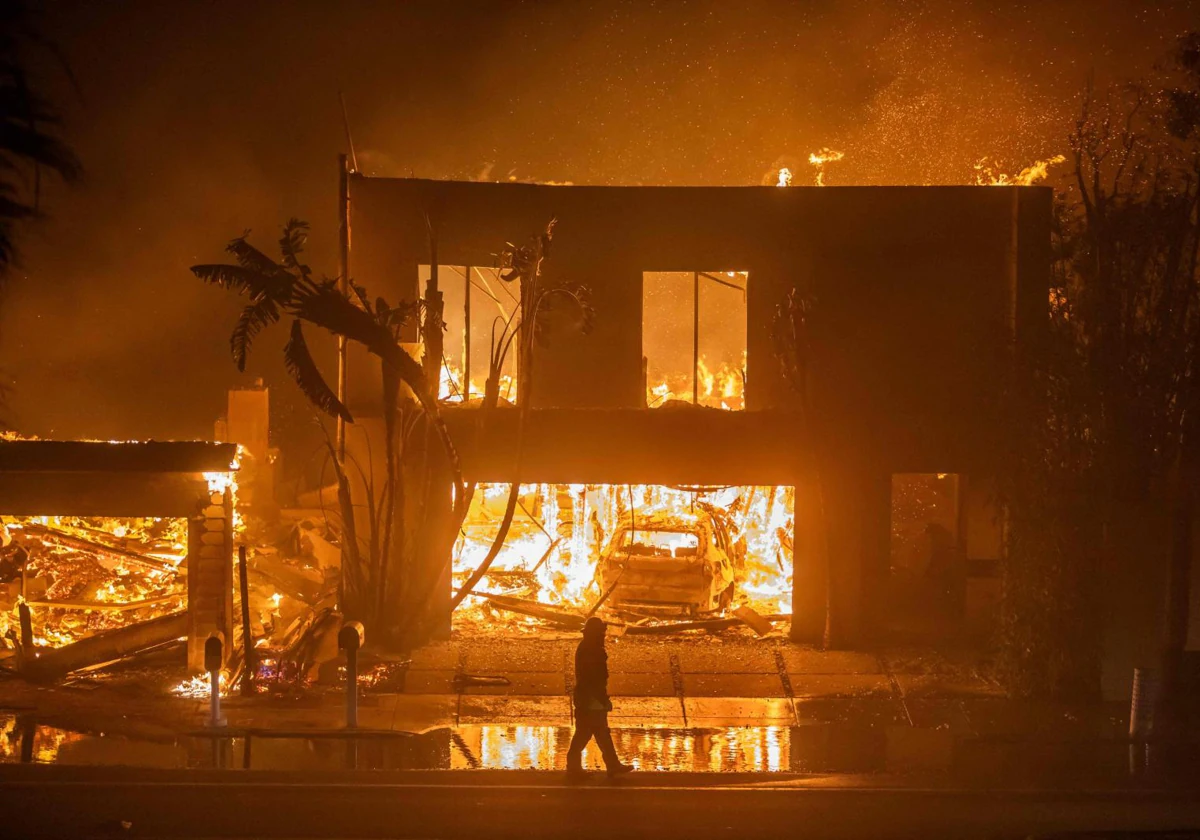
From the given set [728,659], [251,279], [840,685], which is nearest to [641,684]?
[728,659]

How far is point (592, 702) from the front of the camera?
9.41 m

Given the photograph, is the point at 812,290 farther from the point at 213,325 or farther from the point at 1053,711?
the point at 213,325

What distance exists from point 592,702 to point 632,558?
24.9ft

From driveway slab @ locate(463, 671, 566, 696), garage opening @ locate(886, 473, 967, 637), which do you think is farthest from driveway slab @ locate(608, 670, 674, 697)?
garage opening @ locate(886, 473, 967, 637)

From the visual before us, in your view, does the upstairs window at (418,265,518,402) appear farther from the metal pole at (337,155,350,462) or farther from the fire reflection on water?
the fire reflection on water

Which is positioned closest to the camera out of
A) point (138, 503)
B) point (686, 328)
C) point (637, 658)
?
point (138, 503)

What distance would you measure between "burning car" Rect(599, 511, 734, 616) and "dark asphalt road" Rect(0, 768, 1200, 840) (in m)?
7.09

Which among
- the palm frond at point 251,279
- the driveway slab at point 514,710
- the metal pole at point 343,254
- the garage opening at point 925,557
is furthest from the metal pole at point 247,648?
the garage opening at point 925,557

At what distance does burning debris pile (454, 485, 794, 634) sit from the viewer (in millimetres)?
16859

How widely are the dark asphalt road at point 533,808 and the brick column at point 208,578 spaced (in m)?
3.62

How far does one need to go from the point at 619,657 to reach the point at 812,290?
5428mm

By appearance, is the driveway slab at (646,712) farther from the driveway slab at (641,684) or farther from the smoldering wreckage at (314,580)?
the smoldering wreckage at (314,580)

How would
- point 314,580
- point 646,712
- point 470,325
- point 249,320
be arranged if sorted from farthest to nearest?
point 470,325, point 314,580, point 249,320, point 646,712

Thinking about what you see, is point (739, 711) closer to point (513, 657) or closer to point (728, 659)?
point (728, 659)
